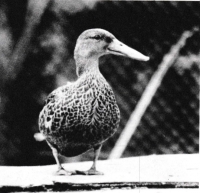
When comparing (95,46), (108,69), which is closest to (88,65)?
(95,46)

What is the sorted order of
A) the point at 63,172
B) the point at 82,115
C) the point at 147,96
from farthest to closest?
the point at 147,96, the point at 63,172, the point at 82,115

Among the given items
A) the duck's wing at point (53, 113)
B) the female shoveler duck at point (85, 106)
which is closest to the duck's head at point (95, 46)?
the female shoveler duck at point (85, 106)

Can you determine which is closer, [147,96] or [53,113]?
[53,113]

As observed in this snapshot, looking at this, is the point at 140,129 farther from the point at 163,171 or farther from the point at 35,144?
the point at 35,144

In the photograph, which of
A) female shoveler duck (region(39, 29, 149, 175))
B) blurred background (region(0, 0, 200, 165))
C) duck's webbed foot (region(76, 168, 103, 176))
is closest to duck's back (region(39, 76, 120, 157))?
female shoveler duck (region(39, 29, 149, 175))

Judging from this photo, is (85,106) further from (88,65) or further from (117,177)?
(117,177)

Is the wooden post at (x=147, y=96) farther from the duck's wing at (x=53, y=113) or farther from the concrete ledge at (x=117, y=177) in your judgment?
the duck's wing at (x=53, y=113)

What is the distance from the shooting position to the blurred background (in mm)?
1866

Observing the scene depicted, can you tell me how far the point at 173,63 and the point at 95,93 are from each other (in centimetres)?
56

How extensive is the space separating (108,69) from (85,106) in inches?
17.2

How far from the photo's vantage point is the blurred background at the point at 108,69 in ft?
6.12

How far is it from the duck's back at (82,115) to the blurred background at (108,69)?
0.28m

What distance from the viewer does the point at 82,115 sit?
1.54 metres

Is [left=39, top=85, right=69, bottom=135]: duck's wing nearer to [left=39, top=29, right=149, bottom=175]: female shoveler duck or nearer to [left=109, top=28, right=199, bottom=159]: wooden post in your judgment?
[left=39, top=29, right=149, bottom=175]: female shoveler duck
